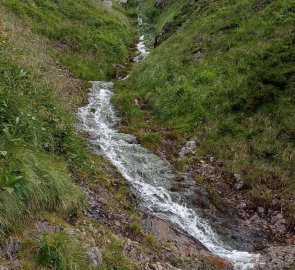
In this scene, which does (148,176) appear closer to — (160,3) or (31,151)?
(31,151)

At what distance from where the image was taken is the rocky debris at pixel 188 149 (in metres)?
16.5

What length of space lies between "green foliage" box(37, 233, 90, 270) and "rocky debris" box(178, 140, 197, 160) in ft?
30.1

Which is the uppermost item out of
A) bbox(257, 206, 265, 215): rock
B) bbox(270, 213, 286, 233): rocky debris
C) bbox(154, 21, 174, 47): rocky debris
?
bbox(154, 21, 174, 47): rocky debris

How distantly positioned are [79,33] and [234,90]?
615 inches

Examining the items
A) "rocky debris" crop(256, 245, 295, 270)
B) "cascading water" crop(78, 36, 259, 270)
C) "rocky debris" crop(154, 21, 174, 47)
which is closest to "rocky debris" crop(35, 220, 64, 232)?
"cascading water" crop(78, 36, 259, 270)

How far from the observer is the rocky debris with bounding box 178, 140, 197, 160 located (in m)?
16.5

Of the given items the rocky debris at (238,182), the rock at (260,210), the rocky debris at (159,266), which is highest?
the rocky debris at (238,182)

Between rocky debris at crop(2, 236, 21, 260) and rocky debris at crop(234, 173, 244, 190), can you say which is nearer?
rocky debris at crop(2, 236, 21, 260)

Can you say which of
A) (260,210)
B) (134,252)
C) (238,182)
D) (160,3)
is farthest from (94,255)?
(160,3)

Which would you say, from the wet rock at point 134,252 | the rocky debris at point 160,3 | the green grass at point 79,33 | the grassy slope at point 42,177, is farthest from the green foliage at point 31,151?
the rocky debris at point 160,3

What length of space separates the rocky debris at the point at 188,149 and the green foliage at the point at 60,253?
9.16m

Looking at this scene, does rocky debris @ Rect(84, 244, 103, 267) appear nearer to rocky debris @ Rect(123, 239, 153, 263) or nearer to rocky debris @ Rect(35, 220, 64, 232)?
rocky debris @ Rect(35, 220, 64, 232)

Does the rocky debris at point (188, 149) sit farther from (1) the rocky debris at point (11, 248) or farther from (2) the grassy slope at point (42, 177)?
(1) the rocky debris at point (11, 248)

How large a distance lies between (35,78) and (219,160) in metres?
7.57
